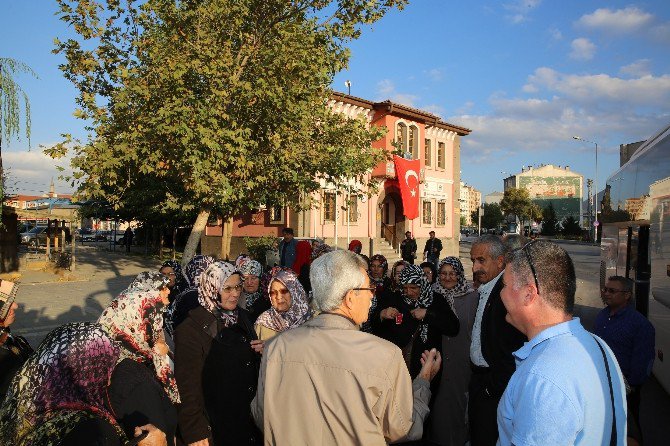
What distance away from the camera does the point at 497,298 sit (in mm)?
3287

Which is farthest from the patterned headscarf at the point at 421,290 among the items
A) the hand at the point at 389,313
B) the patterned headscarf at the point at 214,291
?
the patterned headscarf at the point at 214,291

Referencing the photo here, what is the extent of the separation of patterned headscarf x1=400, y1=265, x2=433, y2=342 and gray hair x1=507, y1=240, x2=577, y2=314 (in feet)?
8.39

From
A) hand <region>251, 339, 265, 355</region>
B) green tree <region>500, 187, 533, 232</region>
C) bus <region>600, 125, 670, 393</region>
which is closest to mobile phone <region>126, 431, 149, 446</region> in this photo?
hand <region>251, 339, 265, 355</region>

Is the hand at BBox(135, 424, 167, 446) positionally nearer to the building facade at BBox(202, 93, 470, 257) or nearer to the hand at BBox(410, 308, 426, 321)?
the hand at BBox(410, 308, 426, 321)

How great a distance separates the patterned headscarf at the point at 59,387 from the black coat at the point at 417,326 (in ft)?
8.47

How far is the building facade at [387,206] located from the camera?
24453 millimetres

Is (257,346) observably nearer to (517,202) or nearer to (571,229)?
(571,229)

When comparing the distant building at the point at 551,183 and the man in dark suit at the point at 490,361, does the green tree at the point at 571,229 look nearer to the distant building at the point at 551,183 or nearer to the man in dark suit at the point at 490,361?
the distant building at the point at 551,183

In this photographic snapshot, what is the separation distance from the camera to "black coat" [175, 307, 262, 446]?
3.34 metres

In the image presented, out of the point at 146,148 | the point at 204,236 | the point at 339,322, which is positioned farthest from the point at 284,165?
the point at 204,236

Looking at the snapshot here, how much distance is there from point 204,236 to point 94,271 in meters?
7.68

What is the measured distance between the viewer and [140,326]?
334 cm

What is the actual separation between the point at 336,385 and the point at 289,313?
2237 mm

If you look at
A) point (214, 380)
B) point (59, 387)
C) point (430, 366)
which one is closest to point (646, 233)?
point (430, 366)
